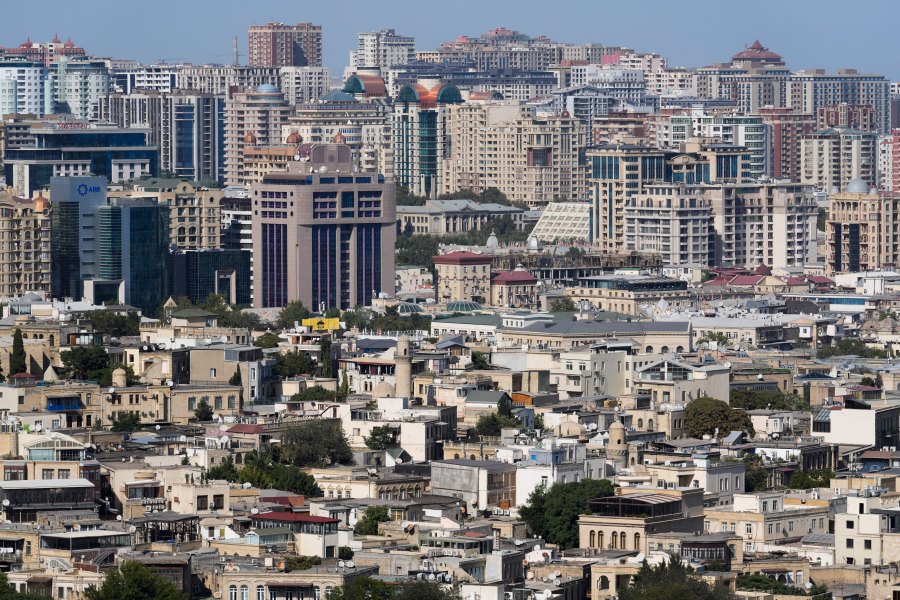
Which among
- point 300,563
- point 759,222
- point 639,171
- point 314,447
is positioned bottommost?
point 300,563

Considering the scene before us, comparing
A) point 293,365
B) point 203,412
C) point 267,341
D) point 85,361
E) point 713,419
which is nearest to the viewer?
point 713,419

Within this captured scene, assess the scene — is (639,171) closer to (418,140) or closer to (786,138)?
(418,140)

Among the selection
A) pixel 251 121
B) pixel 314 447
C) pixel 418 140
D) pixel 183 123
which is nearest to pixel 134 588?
pixel 314 447

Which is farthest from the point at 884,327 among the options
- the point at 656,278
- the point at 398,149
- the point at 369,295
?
the point at 398,149

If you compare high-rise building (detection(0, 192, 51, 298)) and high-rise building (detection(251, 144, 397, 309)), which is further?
high-rise building (detection(251, 144, 397, 309))

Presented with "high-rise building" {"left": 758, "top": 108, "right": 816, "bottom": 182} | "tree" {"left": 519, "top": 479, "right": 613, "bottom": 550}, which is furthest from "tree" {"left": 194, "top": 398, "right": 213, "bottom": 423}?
"high-rise building" {"left": 758, "top": 108, "right": 816, "bottom": 182}

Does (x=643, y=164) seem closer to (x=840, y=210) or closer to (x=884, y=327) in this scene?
(x=840, y=210)

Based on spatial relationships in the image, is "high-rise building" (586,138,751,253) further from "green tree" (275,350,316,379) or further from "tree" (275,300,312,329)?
"green tree" (275,350,316,379)

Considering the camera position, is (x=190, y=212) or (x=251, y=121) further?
(x=251, y=121)
